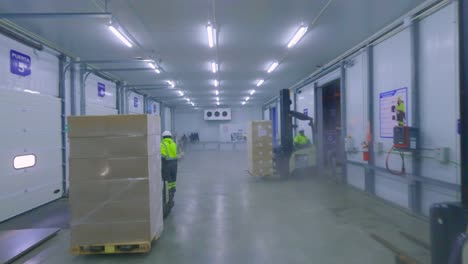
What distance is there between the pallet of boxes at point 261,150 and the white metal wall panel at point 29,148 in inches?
201

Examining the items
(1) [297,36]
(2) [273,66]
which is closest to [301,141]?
(2) [273,66]

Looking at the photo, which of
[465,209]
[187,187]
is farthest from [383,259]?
[187,187]

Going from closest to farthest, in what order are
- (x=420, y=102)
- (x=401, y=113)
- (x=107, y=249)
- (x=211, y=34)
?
(x=107, y=249), (x=420, y=102), (x=401, y=113), (x=211, y=34)

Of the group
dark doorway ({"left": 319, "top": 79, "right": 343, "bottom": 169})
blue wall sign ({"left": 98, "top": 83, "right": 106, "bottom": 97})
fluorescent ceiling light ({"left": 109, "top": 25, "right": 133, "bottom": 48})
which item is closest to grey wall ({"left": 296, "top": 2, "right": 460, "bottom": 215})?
dark doorway ({"left": 319, "top": 79, "right": 343, "bottom": 169})

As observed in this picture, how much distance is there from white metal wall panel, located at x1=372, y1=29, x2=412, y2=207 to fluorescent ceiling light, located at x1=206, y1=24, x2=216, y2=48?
3496 millimetres

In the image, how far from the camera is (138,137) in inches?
133

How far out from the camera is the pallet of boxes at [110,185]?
332 cm

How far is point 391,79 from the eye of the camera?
5.30 metres

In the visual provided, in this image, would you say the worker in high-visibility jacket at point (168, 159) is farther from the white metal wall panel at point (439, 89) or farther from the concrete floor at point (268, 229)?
the white metal wall panel at point (439, 89)

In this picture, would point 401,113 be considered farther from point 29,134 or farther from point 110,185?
point 29,134

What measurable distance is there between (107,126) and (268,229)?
9.16 ft

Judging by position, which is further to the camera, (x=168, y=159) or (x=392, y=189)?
(x=392, y=189)

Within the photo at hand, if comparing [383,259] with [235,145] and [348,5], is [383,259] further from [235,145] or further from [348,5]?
[235,145]

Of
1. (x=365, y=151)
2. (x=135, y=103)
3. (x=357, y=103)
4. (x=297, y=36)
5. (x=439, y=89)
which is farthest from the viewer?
(x=135, y=103)
